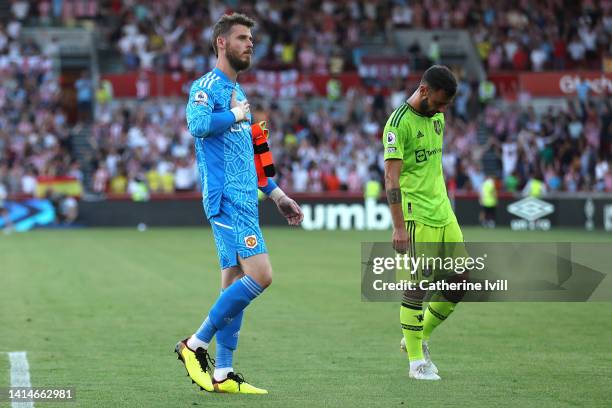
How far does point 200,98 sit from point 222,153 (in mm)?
409

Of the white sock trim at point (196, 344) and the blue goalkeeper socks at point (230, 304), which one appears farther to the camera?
the white sock trim at point (196, 344)

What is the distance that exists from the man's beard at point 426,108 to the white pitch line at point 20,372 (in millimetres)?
3555

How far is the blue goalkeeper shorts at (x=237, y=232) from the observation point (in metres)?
8.16

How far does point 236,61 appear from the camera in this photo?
838cm

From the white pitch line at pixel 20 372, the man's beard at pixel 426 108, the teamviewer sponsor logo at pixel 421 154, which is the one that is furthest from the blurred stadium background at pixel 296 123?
the man's beard at pixel 426 108

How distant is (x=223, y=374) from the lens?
8398 mm

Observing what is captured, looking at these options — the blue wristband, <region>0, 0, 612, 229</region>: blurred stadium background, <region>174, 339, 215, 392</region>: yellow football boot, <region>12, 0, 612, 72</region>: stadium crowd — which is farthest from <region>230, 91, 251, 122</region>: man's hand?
<region>12, 0, 612, 72</region>: stadium crowd

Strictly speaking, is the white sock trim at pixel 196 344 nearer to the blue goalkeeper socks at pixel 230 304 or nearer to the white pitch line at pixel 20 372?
the blue goalkeeper socks at pixel 230 304

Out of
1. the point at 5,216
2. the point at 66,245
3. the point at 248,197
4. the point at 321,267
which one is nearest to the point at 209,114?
the point at 248,197

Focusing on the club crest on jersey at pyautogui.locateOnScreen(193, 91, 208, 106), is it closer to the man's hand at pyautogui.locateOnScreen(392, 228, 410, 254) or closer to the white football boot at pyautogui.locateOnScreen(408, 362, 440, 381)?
the man's hand at pyautogui.locateOnScreen(392, 228, 410, 254)

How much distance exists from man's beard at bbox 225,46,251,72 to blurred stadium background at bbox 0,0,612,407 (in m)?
9.26

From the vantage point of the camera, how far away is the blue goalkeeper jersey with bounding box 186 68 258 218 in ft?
26.7

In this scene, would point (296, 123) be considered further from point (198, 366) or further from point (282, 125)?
point (198, 366)

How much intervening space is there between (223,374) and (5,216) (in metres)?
28.0
